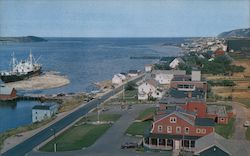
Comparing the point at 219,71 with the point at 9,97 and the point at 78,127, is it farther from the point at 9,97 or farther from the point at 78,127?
the point at 78,127

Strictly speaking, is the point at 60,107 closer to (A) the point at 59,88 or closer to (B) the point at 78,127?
(B) the point at 78,127

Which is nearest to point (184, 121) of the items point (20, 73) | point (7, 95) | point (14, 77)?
point (7, 95)

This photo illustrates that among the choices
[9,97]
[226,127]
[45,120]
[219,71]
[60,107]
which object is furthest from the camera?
[219,71]

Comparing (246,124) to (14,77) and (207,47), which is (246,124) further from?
(207,47)

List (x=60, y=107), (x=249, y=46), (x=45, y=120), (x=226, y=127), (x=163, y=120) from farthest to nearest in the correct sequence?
(x=249, y=46)
(x=60, y=107)
(x=45, y=120)
(x=226, y=127)
(x=163, y=120)

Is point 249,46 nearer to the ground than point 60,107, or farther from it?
farther from it

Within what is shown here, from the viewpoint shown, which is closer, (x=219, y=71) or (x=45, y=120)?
(x=45, y=120)

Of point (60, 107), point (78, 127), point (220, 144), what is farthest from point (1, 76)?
point (220, 144)
